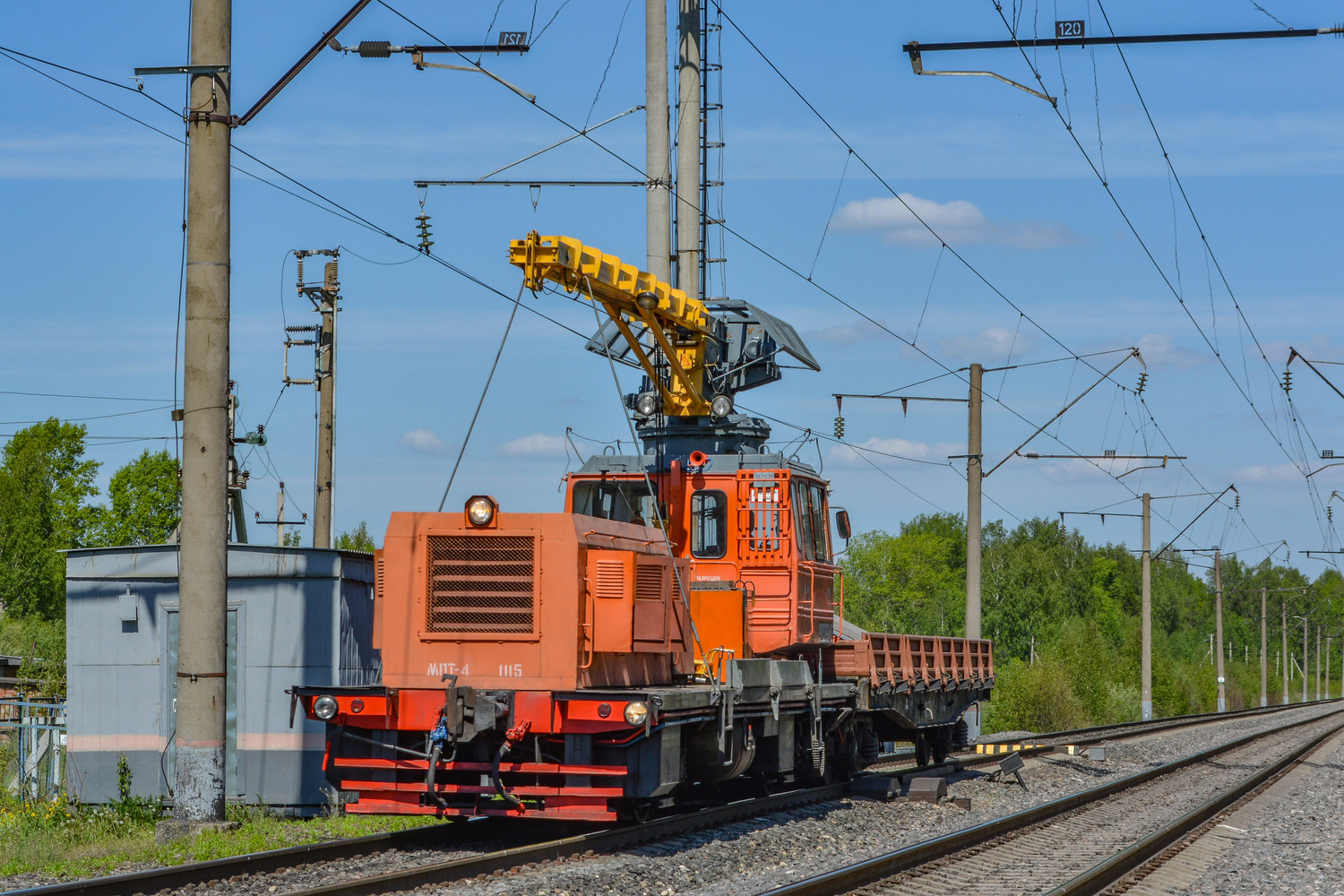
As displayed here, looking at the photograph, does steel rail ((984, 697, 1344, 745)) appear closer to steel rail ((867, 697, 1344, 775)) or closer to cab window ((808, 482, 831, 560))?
steel rail ((867, 697, 1344, 775))

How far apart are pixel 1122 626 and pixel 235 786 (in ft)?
320

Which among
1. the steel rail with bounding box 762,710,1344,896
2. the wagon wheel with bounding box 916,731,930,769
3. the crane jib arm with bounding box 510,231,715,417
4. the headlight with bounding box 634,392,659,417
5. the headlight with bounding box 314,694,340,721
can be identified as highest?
the crane jib arm with bounding box 510,231,715,417

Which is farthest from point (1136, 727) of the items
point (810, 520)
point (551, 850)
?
point (551, 850)

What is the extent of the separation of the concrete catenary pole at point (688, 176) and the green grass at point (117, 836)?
33.0 feet

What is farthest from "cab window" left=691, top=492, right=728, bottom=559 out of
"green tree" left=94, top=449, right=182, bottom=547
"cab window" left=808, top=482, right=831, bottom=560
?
"green tree" left=94, top=449, right=182, bottom=547

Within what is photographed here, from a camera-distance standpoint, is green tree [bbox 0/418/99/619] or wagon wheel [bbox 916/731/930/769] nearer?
wagon wheel [bbox 916/731/930/769]

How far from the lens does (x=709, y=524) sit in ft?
50.7

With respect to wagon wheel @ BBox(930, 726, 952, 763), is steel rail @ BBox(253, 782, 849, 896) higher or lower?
higher

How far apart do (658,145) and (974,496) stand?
11937 millimetres

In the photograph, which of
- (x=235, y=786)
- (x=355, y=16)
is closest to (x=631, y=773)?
(x=235, y=786)

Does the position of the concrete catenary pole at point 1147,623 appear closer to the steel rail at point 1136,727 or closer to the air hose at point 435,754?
the steel rail at point 1136,727

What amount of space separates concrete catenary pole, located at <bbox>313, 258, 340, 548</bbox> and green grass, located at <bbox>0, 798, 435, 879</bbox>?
11389 millimetres

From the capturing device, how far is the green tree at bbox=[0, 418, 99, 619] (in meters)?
73.1

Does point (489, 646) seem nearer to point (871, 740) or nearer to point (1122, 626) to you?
point (871, 740)
